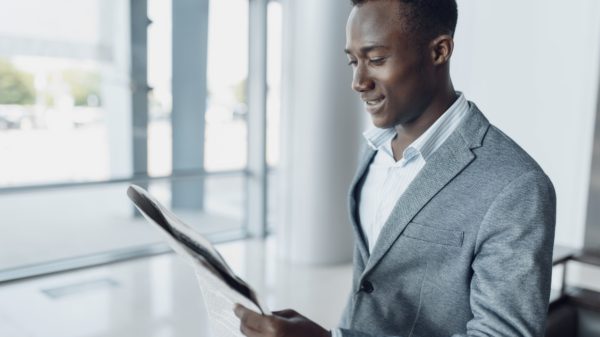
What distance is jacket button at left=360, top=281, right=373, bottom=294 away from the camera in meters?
0.92

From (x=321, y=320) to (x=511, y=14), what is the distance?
10.6 ft

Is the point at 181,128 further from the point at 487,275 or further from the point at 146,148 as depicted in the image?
the point at 487,275

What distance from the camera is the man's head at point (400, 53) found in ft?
2.78

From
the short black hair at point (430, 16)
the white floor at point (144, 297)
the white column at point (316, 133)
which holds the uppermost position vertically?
the short black hair at point (430, 16)

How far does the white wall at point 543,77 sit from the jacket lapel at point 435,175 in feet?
12.5

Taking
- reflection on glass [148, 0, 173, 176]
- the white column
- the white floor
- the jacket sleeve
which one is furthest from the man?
reflection on glass [148, 0, 173, 176]

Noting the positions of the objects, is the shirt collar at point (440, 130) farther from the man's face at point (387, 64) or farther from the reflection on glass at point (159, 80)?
the reflection on glass at point (159, 80)

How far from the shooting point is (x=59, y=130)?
4648 millimetres

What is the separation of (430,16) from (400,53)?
8 cm

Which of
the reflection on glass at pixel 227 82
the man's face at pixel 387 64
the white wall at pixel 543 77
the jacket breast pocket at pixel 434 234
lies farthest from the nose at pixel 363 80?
the reflection on glass at pixel 227 82

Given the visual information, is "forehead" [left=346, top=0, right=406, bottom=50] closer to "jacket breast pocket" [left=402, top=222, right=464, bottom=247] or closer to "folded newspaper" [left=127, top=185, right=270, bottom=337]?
"jacket breast pocket" [left=402, top=222, right=464, bottom=247]

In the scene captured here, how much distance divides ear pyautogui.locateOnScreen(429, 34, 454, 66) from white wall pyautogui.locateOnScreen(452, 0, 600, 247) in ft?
12.4

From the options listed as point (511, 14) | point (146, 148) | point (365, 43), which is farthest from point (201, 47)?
point (365, 43)

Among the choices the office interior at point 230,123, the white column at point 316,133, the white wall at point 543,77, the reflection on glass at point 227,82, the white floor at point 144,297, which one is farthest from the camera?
the reflection on glass at point 227,82
